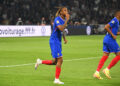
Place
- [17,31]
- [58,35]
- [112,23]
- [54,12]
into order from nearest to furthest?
[58,35] < [112,23] < [17,31] < [54,12]

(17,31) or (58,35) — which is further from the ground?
(58,35)

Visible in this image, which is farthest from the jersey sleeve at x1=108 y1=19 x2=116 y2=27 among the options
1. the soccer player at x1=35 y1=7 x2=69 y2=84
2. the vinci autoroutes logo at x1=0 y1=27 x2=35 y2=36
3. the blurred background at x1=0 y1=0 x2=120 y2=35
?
the blurred background at x1=0 y1=0 x2=120 y2=35

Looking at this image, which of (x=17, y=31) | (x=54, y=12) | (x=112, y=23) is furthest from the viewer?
(x=54, y=12)

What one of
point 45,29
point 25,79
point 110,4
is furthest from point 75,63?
point 110,4

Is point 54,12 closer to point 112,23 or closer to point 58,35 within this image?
point 112,23

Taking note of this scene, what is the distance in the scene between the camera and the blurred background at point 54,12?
1548 inches

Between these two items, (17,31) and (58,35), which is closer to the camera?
(58,35)

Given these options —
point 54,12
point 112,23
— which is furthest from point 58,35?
point 54,12

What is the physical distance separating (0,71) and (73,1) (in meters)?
34.5

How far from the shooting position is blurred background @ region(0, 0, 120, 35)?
129 feet

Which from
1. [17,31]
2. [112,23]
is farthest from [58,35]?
[17,31]

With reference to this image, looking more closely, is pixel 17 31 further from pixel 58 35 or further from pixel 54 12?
pixel 58 35

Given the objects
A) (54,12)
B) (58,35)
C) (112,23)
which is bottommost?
(54,12)

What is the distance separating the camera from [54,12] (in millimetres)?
42344
